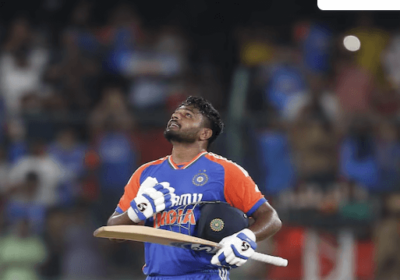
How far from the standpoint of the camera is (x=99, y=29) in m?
10.2

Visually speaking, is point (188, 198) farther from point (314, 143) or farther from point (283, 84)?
→ point (283, 84)

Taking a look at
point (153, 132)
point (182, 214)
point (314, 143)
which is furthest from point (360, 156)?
point (182, 214)

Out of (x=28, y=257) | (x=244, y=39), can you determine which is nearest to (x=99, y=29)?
(x=244, y=39)

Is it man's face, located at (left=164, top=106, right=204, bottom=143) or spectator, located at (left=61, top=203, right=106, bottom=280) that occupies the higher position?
man's face, located at (left=164, top=106, right=204, bottom=143)

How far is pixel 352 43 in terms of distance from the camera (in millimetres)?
9320

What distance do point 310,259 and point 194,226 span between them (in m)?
4.00

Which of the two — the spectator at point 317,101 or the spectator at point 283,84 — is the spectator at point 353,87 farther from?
the spectator at point 283,84

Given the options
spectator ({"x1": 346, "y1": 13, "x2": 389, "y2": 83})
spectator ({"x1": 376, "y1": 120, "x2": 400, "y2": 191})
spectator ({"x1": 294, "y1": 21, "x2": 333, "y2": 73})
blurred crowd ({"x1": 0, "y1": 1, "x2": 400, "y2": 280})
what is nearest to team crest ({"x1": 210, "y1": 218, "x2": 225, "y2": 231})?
blurred crowd ({"x1": 0, "y1": 1, "x2": 400, "y2": 280})

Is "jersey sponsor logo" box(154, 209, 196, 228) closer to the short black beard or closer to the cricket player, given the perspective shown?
the cricket player

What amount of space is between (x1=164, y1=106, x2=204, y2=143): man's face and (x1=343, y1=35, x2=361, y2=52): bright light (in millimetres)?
5461

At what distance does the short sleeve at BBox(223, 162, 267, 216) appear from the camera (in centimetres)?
410

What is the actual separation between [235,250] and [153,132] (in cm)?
490

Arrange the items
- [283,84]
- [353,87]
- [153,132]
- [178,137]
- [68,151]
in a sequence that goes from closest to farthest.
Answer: [178,137]
[153,132]
[68,151]
[353,87]
[283,84]

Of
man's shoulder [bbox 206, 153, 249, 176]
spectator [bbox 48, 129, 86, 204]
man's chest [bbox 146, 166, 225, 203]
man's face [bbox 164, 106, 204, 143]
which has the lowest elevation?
man's chest [bbox 146, 166, 225, 203]
